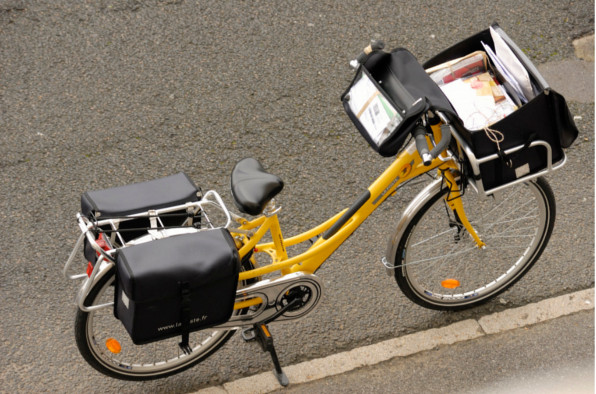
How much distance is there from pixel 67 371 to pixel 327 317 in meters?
1.52

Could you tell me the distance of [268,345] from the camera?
391cm

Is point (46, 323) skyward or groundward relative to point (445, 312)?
skyward

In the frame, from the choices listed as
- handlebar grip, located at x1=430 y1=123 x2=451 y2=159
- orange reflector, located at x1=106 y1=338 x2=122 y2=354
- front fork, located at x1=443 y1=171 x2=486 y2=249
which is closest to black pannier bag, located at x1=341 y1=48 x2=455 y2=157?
handlebar grip, located at x1=430 y1=123 x2=451 y2=159

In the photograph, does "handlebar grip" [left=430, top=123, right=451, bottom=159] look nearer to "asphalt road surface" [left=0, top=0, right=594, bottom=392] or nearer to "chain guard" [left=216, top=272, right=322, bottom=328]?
"chain guard" [left=216, top=272, right=322, bottom=328]

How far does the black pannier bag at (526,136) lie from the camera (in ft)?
11.3

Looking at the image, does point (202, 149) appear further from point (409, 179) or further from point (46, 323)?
point (409, 179)

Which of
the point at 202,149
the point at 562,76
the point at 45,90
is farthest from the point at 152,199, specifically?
the point at 562,76

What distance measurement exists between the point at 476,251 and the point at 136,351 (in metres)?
2.20

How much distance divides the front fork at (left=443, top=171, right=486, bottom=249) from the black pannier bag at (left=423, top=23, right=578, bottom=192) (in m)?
0.20

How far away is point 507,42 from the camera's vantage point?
12.0 ft

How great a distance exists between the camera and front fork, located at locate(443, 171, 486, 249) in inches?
147

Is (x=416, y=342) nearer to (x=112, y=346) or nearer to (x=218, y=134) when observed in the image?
(x=112, y=346)

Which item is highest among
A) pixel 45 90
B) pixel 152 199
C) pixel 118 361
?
pixel 45 90

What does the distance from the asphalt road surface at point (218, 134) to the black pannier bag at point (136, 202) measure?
1.05m
